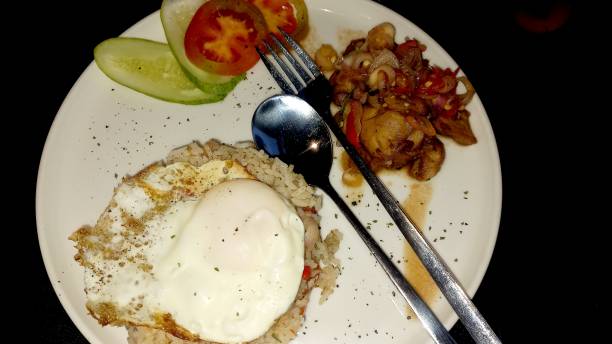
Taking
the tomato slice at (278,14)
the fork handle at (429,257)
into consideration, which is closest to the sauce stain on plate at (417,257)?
the fork handle at (429,257)

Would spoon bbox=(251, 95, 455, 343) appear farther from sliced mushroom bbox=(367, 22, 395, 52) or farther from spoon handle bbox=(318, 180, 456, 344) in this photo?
sliced mushroom bbox=(367, 22, 395, 52)

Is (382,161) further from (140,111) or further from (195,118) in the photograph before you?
(140,111)

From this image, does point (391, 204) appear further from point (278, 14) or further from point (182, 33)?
point (182, 33)

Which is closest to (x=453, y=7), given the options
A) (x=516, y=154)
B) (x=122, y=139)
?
(x=516, y=154)

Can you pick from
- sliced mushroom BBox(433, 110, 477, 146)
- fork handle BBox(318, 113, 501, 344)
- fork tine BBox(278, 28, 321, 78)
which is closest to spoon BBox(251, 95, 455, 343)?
fork handle BBox(318, 113, 501, 344)

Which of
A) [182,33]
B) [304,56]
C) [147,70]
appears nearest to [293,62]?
[304,56]
